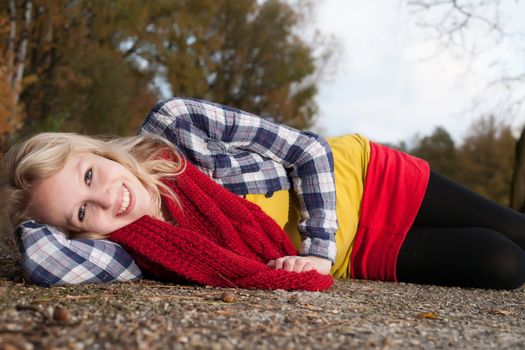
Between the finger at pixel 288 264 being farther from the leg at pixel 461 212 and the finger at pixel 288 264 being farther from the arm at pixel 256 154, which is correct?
the leg at pixel 461 212

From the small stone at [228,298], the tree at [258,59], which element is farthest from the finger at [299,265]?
the tree at [258,59]

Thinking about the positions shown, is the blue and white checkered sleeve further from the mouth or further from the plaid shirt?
the mouth

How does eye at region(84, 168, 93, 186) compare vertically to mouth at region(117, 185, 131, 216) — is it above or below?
above

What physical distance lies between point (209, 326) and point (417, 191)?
6.44 ft

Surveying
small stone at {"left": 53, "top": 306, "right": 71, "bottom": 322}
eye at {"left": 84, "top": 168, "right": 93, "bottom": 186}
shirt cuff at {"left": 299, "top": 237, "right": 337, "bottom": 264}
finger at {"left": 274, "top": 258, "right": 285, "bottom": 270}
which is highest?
eye at {"left": 84, "top": 168, "right": 93, "bottom": 186}

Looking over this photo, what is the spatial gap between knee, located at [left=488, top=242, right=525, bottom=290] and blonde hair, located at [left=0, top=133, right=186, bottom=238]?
5.37 feet

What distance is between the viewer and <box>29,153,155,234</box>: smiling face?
2275 mm

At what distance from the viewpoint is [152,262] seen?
2.44m

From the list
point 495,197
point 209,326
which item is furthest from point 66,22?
point 495,197

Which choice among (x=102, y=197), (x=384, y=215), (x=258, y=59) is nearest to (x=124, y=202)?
(x=102, y=197)

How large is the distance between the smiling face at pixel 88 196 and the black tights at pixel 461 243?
58.4 inches

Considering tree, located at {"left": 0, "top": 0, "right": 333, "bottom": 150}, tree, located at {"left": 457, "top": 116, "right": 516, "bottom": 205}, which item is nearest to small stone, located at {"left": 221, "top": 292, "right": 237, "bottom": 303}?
tree, located at {"left": 0, "top": 0, "right": 333, "bottom": 150}

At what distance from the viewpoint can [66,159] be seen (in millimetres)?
2330

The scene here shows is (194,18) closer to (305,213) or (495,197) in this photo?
(495,197)
